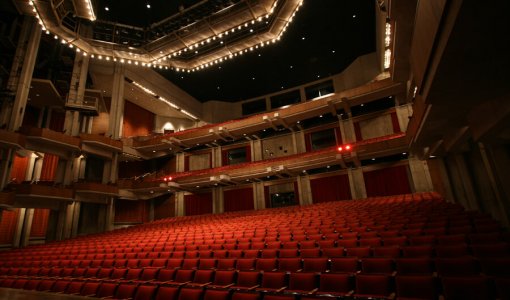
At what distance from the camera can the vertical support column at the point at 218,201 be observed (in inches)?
535

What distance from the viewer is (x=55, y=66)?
11.4 meters

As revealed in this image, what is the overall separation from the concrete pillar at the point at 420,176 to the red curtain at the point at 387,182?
259 millimetres

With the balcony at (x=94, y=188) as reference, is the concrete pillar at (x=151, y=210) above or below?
below

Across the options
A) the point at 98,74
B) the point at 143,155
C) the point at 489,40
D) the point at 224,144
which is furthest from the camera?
the point at 224,144

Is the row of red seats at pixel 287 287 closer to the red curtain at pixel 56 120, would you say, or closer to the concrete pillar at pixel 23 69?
the concrete pillar at pixel 23 69

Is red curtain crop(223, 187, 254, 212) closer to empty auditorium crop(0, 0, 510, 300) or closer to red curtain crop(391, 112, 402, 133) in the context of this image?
empty auditorium crop(0, 0, 510, 300)

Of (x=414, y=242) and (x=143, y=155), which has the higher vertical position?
(x=143, y=155)

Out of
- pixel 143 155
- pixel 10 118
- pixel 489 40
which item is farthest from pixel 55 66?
pixel 489 40

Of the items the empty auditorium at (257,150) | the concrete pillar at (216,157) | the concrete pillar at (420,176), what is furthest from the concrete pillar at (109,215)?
the concrete pillar at (420,176)

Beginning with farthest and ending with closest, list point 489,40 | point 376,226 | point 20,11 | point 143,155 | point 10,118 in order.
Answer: point 143,155, point 20,11, point 10,118, point 376,226, point 489,40

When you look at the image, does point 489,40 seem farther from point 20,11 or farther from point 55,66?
point 55,66

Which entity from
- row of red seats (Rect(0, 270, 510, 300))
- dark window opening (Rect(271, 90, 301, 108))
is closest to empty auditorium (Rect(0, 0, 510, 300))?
row of red seats (Rect(0, 270, 510, 300))

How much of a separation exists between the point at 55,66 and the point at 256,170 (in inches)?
378

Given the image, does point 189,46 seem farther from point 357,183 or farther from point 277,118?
point 357,183
